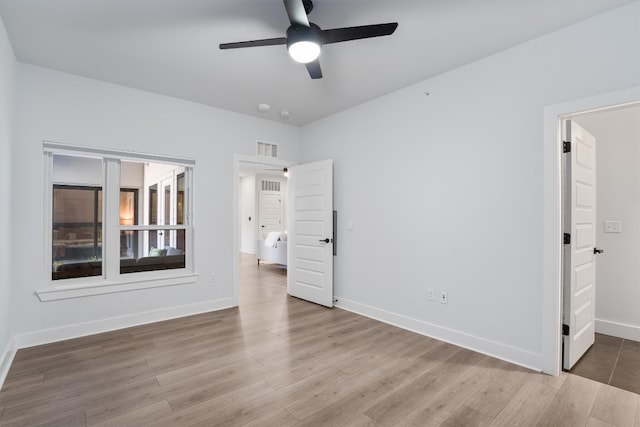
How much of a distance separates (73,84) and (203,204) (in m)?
1.85

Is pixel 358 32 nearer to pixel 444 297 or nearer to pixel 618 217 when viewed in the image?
pixel 444 297

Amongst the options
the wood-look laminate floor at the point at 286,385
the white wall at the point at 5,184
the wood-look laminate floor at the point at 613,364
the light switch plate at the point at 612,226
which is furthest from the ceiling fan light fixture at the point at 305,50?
the light switch plate at the point at 612,226

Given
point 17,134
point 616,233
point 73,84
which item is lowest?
point 616,233

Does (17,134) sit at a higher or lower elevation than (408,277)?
higher

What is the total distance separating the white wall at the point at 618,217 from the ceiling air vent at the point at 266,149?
12.5 feet

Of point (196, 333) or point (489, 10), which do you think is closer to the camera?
point (489, 10)

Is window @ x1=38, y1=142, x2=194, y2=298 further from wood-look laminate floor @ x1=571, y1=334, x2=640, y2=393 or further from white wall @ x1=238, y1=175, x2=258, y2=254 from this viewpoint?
white wall @ x1=238, y1=175, x2=258, y2=254

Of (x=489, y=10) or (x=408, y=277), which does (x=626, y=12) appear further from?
(x=408, y=277)

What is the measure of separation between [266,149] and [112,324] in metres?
2.99

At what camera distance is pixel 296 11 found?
6.04ft

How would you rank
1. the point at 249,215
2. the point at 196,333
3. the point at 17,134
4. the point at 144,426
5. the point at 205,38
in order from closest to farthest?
the point at 144,426
the point at 205,38
the point at 17,134
the point at 196,333
the point at 249,215

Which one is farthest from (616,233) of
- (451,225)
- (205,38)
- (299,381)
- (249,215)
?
(249,215)

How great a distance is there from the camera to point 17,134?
119 inches

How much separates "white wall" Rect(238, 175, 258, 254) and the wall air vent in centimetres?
34
